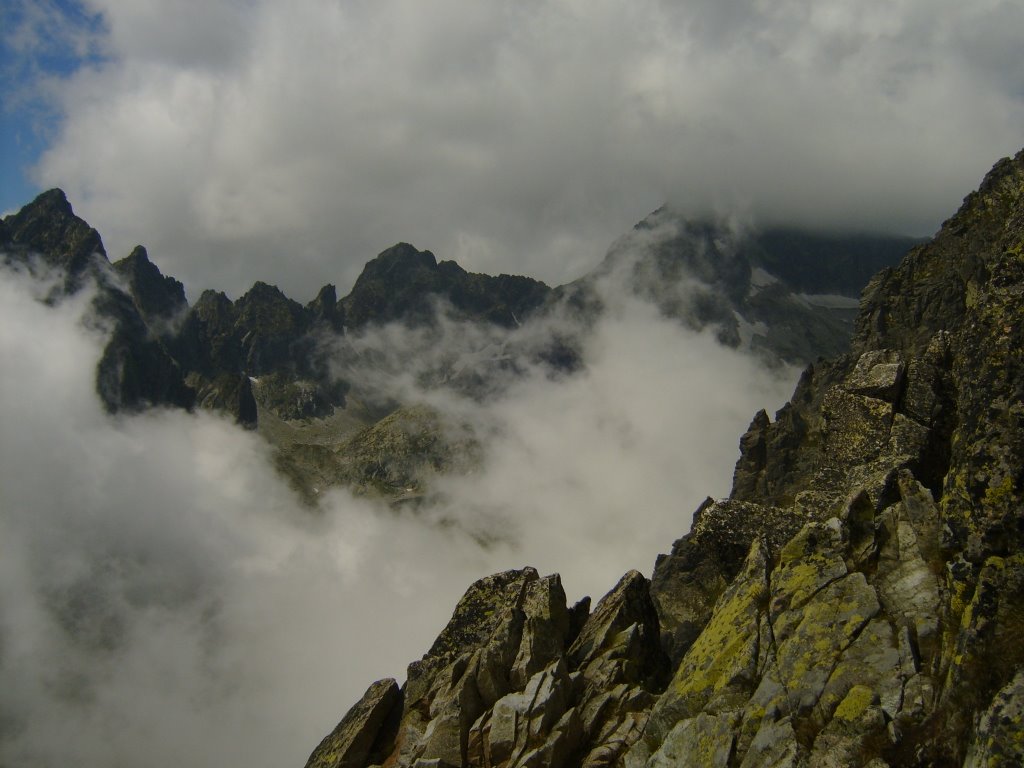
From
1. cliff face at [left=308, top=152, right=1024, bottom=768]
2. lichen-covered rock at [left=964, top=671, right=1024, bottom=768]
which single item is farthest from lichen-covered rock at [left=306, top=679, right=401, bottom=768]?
lichen-covered rock at [left=964, top=671, right=1024, bottom=768]

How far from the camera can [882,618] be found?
48.6 ft

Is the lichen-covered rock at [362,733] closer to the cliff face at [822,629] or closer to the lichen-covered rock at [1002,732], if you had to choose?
the cliff face at [822,629]

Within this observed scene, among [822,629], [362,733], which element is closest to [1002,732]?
[822,629]

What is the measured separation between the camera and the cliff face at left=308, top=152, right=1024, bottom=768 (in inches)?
477

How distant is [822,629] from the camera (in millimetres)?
15492

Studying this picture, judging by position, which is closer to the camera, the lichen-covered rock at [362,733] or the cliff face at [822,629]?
the cliff face at [822,629]

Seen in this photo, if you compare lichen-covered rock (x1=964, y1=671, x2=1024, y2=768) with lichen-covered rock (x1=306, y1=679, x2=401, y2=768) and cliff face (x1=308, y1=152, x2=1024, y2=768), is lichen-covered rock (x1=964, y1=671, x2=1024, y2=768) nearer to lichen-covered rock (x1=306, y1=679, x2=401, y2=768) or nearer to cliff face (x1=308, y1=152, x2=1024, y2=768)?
cliff face (x1=308, y1=152, x2=1024, y2=768)

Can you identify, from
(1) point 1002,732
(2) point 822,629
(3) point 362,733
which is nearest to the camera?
(1) point 1002,732

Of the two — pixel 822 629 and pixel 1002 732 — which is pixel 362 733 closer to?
pixel 822 629

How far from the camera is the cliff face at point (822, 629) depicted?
39.8 ft

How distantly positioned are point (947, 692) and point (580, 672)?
44.6 ft

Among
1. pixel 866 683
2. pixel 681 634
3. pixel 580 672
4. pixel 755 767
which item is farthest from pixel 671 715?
pixel 681 634

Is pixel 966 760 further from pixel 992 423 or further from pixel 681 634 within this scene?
pixel 681 634

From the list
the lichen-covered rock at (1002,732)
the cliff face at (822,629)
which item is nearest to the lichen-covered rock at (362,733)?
the cliff face at (822,629)
